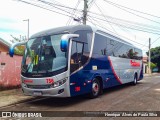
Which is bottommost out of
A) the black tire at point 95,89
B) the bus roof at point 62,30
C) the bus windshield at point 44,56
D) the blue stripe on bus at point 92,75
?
the black tire at point 95,89

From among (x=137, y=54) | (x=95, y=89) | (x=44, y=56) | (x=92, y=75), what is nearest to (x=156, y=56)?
(x=137, y=54)

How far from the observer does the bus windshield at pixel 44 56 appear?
885 centimetres

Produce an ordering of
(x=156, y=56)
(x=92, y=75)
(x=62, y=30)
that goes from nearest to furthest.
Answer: (x=62, y=30) → (x=92, y=75) → (x=156, y=56)

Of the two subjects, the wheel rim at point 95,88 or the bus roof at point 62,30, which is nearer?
the bus roof at point 62,30

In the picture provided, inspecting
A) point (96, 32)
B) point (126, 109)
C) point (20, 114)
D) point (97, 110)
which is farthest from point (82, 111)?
point (96, 32)

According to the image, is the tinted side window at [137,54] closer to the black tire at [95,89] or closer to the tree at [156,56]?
the black tire at [95,89]

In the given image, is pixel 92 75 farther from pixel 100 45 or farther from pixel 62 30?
pixel 62 30

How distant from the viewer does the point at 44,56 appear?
9.21m

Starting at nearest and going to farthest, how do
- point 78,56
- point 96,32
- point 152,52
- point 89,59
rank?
point 78,56, point 89,59, point 96,32, point 152,52

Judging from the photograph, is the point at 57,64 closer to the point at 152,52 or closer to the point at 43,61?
the point at 43,61

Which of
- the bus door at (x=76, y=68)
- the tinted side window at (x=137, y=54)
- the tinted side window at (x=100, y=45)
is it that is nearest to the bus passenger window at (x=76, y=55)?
the bus door at (x=76, y=68)

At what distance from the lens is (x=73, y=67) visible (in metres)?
9.12

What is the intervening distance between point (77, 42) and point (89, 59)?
110cm

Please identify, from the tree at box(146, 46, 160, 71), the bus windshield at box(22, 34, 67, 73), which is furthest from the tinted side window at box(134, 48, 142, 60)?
the tree at box(146, 46, 160, 71)
